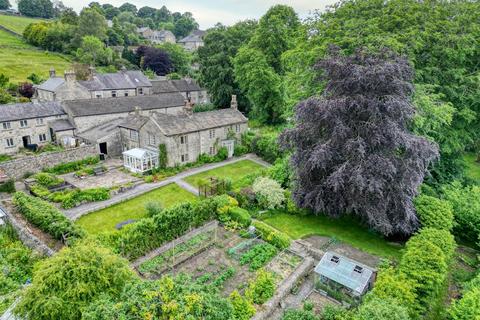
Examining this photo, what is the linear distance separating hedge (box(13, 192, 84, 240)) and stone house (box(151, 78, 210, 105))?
38.9 m

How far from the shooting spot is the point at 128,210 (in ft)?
78.3

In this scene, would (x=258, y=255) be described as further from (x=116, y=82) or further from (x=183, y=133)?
(x=116, y=82)

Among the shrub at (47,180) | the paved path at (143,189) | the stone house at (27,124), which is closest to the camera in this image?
the paved path at (143,189)

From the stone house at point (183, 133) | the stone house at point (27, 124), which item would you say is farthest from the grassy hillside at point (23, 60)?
the stone house at point (183, 133)

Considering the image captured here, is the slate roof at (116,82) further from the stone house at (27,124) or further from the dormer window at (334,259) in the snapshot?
the dormer window at (334,259)

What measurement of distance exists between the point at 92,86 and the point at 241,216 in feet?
135

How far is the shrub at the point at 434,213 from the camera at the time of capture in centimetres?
1822

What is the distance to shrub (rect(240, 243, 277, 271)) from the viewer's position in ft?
56.7

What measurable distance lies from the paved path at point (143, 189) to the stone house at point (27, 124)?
15626 millimetres

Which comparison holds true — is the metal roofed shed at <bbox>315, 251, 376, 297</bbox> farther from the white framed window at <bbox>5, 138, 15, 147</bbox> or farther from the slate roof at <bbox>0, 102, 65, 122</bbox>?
the slate roof at <bbox>0, 102, 65, 122</bbox>

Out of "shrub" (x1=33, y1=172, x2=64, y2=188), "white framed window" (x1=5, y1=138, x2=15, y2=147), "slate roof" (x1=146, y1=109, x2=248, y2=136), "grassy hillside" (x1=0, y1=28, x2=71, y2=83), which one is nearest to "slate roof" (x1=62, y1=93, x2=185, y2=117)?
"white framed window" (x1=5, y1=138, x2=15, y2=147)

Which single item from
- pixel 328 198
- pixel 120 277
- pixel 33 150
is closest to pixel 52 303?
pixel 120 277

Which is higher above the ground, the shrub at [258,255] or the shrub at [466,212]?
the shrub at [466,212]

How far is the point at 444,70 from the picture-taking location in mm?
23828
